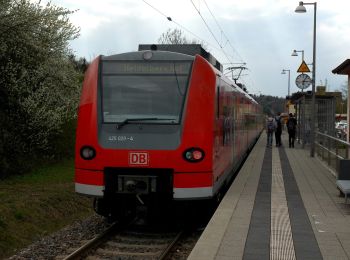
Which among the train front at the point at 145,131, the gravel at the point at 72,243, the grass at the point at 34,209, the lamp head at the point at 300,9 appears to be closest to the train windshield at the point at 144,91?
the train front at the point at 145,131

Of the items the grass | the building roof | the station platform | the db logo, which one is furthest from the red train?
the building roof

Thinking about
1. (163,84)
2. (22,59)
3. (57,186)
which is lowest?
(57,186)

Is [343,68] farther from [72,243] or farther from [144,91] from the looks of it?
[72,243]

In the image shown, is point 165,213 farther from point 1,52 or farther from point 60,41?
point 60,41

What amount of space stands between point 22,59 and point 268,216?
40.4 ft

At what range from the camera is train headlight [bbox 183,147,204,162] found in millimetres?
8961

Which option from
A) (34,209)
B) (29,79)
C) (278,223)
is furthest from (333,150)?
(29,79)

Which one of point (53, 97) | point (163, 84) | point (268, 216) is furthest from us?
point (53, 97)

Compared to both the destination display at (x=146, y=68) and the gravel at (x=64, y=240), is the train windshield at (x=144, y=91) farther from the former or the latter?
the gravel at (x=64, y=240)

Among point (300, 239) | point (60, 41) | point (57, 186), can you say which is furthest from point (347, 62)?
point (300, 239)

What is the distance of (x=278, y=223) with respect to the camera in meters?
8.23

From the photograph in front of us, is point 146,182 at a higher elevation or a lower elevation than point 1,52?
lower

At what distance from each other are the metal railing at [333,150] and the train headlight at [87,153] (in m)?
5.71

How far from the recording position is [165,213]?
9.73 m
